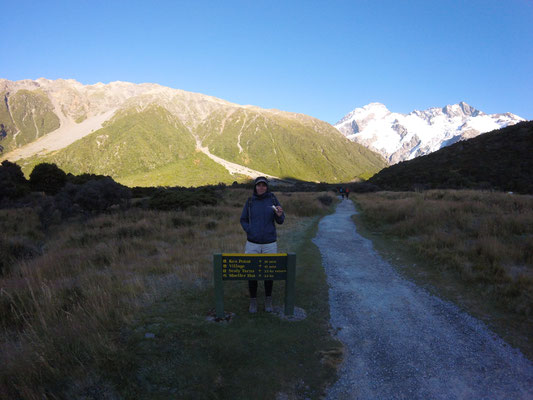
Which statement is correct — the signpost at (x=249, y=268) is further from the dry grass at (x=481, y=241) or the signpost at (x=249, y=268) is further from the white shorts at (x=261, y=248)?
the dry grass at (x=481, y=241)

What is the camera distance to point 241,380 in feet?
10.6

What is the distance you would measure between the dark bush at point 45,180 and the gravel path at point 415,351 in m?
31.4

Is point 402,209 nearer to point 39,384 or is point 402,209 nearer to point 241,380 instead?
point 241,380

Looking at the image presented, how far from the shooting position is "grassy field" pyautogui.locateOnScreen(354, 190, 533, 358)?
4807 mm

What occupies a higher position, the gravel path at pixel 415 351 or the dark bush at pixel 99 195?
the dark bush at pixel 99 195

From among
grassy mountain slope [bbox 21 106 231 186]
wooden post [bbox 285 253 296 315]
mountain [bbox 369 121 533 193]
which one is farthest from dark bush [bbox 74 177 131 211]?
grassy mountain slope [bbox 21 106 231 186]

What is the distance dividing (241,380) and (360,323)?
95.3 inches

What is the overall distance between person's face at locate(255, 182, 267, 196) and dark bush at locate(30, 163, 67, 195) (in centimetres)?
2989

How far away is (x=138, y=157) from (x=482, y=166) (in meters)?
150

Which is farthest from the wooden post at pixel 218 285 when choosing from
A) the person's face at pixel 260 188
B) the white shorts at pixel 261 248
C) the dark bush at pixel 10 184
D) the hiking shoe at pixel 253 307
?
the dark bush at pixel 10 184

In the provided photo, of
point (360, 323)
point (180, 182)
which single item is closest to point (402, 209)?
point (360, 323)

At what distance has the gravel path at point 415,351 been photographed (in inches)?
124

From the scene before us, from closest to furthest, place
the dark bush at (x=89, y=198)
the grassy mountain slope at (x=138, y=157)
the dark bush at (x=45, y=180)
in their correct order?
1. the dark bush at (x=89, y=198)
2. the dark bush at (x=45, y=180)
3. the grassy mountain slope at (x=138, y=157)

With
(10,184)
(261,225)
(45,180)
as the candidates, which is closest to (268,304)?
(261,225)
